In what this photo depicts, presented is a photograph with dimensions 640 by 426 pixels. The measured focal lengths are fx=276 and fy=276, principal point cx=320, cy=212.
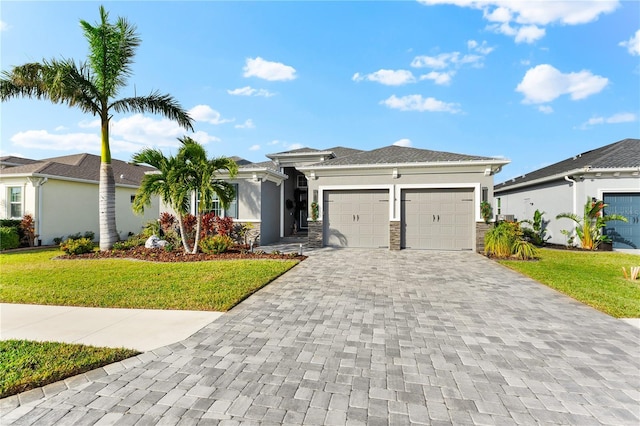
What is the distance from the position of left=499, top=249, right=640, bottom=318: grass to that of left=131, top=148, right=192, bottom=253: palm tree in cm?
1079

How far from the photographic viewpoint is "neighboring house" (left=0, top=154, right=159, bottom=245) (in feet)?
42.4

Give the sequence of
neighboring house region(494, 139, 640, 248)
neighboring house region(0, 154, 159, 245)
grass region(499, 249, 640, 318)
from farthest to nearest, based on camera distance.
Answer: neighboring house region(0, 154, 159, 245) → neighboring house region(494, 139, 640, 248) → grass region(499, 249, 640, 318)

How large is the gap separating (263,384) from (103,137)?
1198 cm

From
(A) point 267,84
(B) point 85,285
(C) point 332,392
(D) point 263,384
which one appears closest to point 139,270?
(B) point 85,285

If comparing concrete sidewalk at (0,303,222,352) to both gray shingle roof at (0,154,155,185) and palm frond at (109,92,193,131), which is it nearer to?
palm frond at (109,92,193,131)

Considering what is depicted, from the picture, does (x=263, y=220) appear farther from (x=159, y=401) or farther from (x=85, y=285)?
(x=159, y=401)

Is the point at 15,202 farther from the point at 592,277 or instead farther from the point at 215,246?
the point at 592,277

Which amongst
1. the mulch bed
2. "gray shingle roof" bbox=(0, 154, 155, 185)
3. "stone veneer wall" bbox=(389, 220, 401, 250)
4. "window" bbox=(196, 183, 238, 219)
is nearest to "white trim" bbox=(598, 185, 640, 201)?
"stone veneer wall" bbox=(389, 220, 401, 250)

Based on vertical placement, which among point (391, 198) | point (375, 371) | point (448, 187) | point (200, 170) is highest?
point (200, 170)

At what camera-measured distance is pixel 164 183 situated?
9.77 m

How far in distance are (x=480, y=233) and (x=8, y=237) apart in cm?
1935

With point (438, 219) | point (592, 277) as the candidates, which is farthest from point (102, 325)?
point (438, 219)

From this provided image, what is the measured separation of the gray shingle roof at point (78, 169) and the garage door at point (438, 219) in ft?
41.1

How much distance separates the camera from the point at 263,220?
13.0 meters
